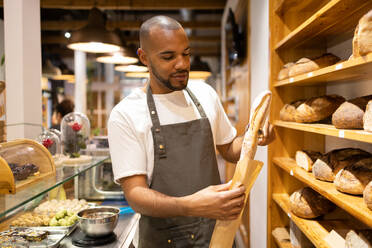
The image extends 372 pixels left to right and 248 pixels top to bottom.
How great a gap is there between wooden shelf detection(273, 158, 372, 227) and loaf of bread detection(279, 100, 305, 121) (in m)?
0.33

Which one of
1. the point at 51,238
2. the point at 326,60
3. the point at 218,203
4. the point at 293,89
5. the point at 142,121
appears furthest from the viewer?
the point at 293,89

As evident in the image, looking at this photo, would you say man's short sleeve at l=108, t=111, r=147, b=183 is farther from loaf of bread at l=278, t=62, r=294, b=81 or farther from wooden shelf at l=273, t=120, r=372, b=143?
loaf of bread at l=278, t=62, r=294, b=81

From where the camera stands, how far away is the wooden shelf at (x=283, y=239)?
90.7 inches

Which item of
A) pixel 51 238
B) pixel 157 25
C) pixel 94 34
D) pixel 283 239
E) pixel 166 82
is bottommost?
pixel 283 239

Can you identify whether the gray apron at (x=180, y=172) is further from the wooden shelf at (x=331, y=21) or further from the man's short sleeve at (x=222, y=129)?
the wooden shelf at (x=331, y=21)

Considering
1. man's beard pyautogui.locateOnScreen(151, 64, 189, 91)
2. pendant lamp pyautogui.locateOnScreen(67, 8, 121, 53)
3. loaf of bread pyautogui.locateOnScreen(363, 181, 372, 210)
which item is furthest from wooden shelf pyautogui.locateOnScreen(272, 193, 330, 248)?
pendant lamp pyautogui.locateOnScreen(67, 8, 121, 53)

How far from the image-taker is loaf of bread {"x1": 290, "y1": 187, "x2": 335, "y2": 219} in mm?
2041

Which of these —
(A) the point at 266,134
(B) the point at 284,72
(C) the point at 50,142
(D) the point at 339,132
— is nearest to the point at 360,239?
(D) the point at 339,132

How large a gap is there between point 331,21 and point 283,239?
60.7 inches

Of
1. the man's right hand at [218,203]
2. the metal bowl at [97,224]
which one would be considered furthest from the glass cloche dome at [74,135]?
the man's right hand at [218,203]

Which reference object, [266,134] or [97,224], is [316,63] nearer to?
[266,134]

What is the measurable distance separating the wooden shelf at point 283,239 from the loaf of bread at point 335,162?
0.68 m

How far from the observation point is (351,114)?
5.06 feet

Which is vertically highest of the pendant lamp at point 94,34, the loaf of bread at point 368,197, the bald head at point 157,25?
the pendant lamp at point 94,34
